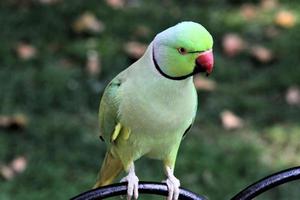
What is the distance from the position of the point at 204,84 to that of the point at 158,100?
109 inches

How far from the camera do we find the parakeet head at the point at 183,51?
5.33 ft

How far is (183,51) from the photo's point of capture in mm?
1687

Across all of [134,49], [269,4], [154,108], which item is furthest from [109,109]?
[269,4]

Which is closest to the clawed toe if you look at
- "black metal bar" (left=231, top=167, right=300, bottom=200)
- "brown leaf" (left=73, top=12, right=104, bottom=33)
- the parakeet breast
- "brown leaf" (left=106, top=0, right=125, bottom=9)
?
the parakeet breast

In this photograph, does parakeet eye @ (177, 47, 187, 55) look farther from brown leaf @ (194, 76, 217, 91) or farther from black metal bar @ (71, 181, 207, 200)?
brown leaf @ (194, 76, 217, 91)

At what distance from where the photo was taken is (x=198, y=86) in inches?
179

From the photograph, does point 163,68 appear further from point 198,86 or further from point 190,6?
point 190,6

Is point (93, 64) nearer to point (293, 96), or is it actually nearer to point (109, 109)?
point (293, 96)

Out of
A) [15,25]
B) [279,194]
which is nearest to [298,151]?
[279,194]

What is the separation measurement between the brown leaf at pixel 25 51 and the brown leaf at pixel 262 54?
1390 millimetres

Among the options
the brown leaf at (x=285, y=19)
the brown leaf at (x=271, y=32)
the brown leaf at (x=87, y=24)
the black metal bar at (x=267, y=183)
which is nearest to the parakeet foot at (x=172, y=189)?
the black metal bar at (x=267, y=183)

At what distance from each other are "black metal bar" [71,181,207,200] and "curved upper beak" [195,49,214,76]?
27 centimetres

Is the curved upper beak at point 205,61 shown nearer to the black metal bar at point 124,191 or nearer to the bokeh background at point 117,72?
the black metal bar at point 124,191

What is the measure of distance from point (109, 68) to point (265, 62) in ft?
3.25
